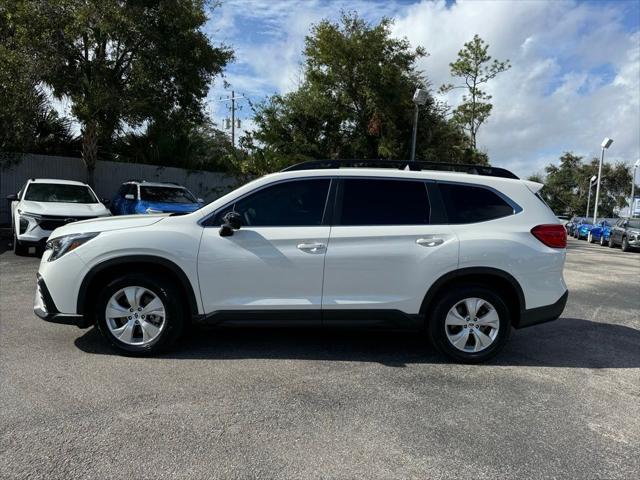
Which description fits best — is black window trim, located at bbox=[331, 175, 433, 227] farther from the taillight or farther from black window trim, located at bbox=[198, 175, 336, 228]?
the taillight

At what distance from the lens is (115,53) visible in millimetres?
15422

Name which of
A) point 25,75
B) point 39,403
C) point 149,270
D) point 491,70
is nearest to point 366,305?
point 149,270

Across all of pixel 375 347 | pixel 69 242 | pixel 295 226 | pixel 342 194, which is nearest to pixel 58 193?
pixel 69 242

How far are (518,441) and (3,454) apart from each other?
325cm

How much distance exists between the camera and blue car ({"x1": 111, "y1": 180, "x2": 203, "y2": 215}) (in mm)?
12359

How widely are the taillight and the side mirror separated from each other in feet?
9.14

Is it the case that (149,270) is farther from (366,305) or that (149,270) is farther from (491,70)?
(491,70)

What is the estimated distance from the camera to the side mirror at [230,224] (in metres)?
4.54

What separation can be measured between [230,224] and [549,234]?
3.02 meters

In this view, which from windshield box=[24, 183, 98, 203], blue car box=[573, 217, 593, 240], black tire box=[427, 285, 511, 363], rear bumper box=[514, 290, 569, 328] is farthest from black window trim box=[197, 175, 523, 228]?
blue car box=[573, 217, 593, 240]

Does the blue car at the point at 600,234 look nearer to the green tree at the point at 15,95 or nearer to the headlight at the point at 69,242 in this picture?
the green tree at the point at 15,95

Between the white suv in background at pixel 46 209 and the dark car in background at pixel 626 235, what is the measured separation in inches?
843

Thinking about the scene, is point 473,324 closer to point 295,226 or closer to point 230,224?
point 295,226

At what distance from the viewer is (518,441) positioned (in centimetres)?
343
